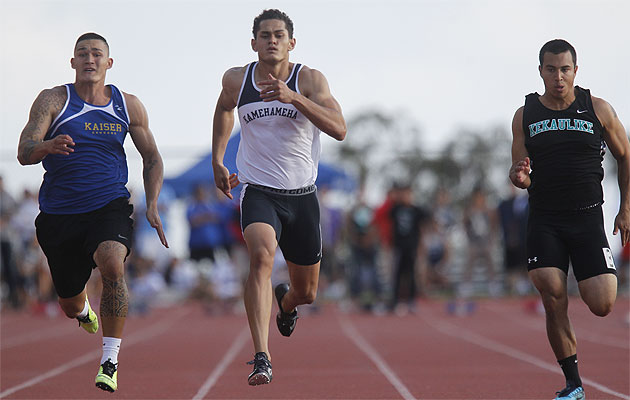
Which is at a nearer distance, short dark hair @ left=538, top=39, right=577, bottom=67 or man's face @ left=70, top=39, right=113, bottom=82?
short dark hair @ left=538, top=39, right=577, bottom=67

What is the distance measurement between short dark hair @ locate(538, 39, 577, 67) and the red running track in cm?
229

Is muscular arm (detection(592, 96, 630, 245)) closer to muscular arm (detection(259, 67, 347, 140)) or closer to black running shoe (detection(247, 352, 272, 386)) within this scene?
muscular arm (detection(259, 67, 347, 140))

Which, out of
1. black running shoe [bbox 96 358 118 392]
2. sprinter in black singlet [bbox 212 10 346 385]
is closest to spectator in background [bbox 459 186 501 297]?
sprinter in black singlet [bbox 212 10 346 385]

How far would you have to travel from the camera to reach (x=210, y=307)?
55.7 feet

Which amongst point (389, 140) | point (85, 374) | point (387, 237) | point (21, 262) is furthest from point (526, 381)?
point (389, 140)

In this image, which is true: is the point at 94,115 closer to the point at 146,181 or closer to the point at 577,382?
the point at 146,181

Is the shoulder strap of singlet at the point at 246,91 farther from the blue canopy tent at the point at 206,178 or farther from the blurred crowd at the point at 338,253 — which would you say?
the blue canopy tent at the point at 206,178

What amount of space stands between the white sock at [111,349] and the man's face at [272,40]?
209 centimetres

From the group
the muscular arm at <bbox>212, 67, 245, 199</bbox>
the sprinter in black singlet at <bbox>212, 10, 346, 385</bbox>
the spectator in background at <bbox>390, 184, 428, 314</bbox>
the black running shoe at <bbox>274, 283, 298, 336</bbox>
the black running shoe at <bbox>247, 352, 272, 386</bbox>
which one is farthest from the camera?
the spectator in background at <bbox>390, 184, 428, 314</bbox>

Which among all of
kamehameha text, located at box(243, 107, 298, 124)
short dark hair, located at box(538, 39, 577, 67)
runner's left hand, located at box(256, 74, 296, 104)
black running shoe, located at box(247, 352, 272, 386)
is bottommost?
black running shoe, located at box(247, 352, 272, 386)

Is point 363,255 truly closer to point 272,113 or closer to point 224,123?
point 224,123

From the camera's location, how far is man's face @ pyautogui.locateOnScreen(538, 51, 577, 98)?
19.5ft

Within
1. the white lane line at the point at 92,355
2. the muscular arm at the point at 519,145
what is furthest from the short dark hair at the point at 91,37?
the muscular arm at the point at 519,145

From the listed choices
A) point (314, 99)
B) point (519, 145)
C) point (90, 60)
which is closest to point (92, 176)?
point (90, 60)
